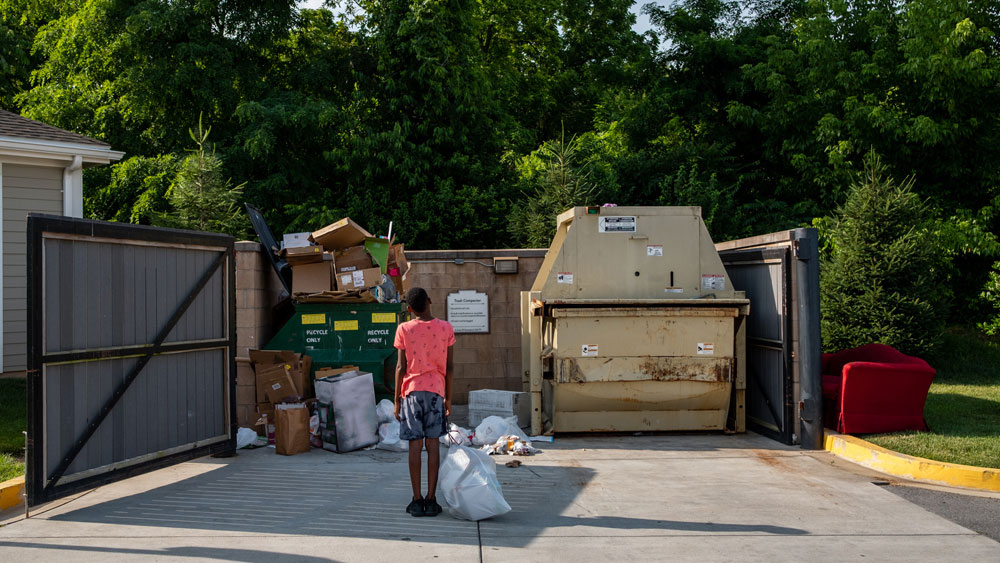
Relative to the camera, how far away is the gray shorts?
565cm

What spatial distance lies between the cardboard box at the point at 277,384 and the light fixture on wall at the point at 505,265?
338cm

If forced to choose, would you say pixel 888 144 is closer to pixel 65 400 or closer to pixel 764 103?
pixel 764 103

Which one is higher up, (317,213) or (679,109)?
(679,109)

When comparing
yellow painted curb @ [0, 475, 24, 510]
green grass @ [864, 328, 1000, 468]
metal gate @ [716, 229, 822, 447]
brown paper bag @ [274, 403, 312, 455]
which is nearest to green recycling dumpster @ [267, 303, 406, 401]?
brown paper bag @ [274, 403, 312, 455]

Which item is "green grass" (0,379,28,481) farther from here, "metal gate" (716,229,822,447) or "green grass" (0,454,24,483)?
"metal gate" (716,229,822,447)

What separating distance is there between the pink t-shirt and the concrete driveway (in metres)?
0.91

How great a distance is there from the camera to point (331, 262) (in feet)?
30.1

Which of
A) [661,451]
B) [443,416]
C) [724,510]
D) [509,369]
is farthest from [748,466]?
[509,369]

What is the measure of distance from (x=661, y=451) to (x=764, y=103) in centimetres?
1681

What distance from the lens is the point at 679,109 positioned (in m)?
23.0

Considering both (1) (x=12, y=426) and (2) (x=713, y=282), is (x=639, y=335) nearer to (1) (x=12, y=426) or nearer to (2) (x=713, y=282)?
(2) (x=713, y=282)

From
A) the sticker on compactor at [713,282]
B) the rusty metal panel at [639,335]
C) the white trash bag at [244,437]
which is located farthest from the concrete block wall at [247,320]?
the sticker on compactor at [713,282]

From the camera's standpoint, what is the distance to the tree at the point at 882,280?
12.2 m

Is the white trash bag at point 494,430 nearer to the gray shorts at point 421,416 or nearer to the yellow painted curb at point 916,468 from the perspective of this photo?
the gray shorts at point 421,416
